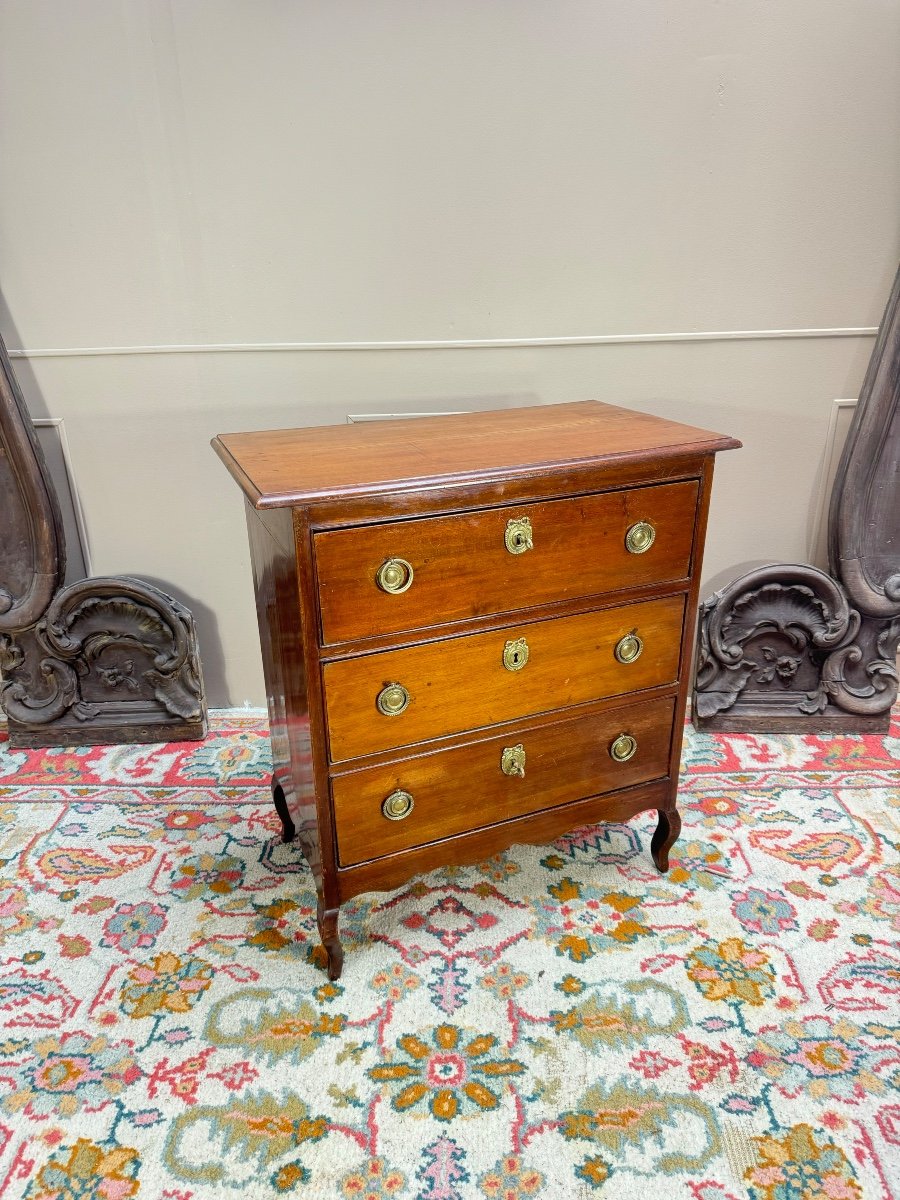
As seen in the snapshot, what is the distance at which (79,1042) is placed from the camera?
1.68 metres

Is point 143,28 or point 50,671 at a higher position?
point 143,28

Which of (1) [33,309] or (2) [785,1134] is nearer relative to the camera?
(2) [785,1134]

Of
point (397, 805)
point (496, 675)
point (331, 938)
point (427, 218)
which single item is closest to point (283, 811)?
point (331, 938)

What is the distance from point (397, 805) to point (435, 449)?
752mm

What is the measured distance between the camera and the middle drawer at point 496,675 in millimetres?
1626

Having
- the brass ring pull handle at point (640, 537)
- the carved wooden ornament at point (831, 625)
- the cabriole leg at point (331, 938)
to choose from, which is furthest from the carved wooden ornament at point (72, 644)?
the carved wooden ornament at point (831, 625)

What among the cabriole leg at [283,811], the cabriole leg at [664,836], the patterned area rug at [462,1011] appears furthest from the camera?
the cabriole leg at [283,811]

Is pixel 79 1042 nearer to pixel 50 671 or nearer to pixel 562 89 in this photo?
pixel 50 671

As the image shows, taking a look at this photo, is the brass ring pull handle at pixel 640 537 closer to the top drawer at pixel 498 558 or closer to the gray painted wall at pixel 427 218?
the top drawer at pixel 498 558

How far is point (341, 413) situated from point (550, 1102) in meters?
1.86

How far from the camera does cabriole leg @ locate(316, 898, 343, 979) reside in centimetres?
177

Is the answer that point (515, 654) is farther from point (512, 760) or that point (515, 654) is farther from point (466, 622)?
point (512, 760)

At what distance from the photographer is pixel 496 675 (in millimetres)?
1732

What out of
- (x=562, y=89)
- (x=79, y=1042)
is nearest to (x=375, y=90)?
(x=562, y=89)
